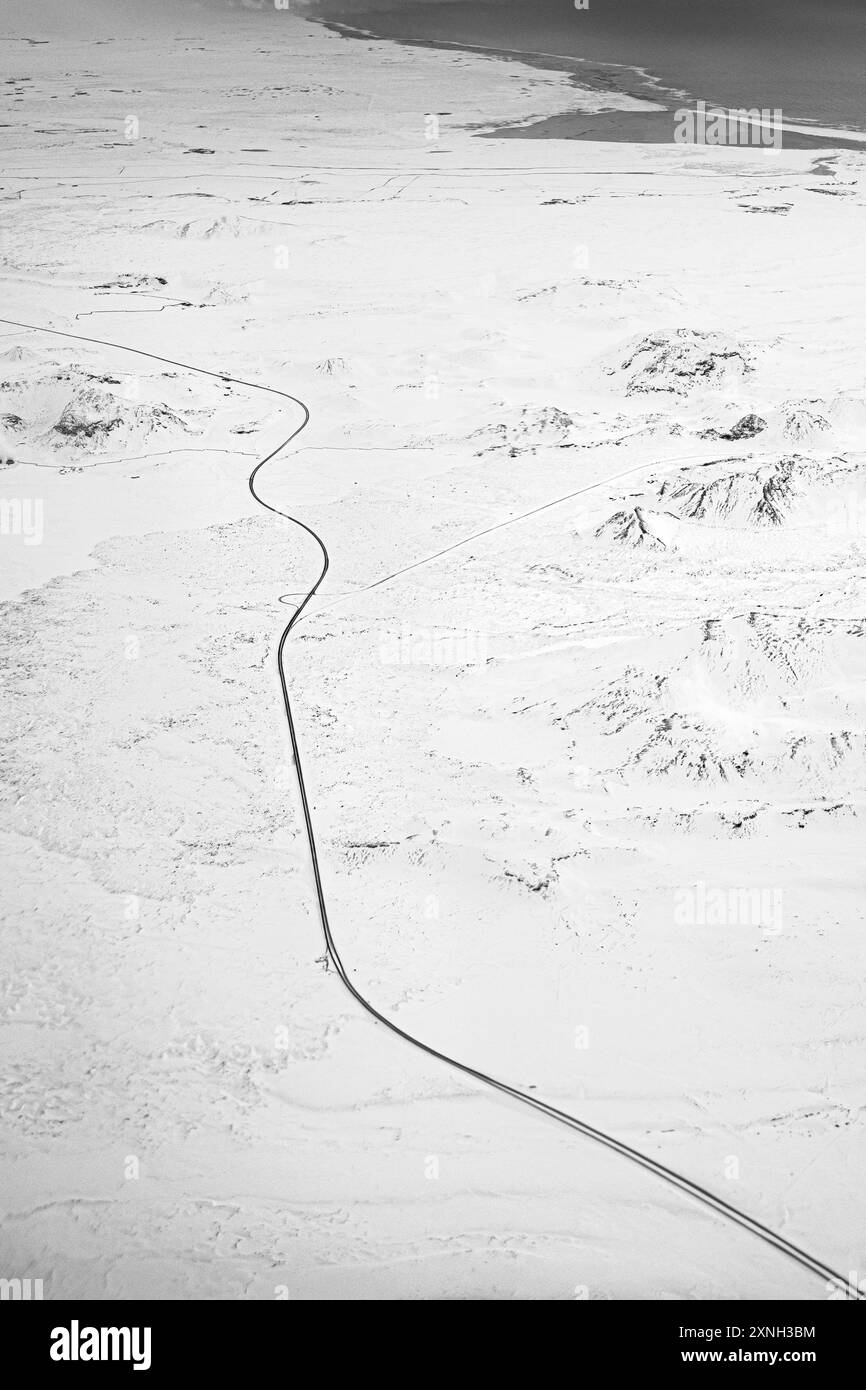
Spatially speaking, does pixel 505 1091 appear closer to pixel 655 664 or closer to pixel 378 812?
pixel 378 812

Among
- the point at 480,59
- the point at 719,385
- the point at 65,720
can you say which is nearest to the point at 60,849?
the point at 65,720
